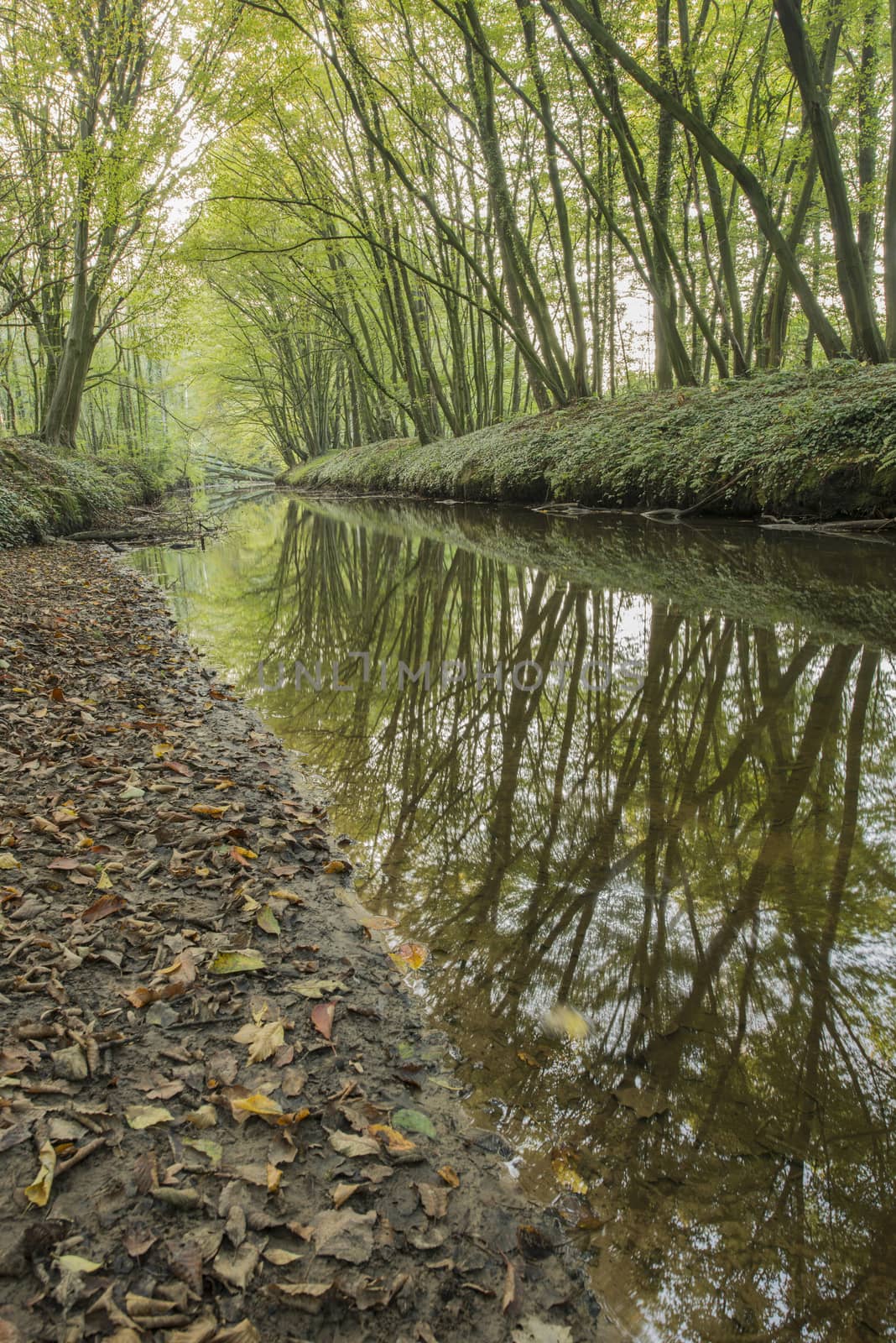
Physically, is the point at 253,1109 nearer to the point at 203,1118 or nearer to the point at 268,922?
the point at 203,1118

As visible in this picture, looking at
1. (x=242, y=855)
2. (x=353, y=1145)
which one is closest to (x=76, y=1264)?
(x=353, y=1145)

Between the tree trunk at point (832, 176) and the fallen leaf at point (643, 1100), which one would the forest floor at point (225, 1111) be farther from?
the tree trunk at point (832, 176)

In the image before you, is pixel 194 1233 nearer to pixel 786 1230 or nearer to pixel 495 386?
pixel 786 1230

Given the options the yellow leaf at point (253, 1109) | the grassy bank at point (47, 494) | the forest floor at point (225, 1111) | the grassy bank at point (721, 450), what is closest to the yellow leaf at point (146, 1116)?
the forest floor at point (225, 1111)

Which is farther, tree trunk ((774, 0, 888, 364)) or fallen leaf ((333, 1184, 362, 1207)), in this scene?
tree trunk ((774, 0, 888, 364))

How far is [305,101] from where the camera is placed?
730 inches

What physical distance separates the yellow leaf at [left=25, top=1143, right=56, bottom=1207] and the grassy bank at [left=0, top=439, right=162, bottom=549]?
12.1 meters

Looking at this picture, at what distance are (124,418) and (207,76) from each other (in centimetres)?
1737

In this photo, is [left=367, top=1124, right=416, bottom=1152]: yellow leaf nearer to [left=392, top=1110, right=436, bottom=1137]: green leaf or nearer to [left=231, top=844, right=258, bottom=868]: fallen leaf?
[left=392, top=1110, right=436, bottom=1137]: green leaf

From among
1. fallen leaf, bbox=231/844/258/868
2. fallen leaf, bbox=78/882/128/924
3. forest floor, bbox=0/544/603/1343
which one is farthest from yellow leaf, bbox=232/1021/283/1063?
fallen leaf, bbox=231/844/258/868

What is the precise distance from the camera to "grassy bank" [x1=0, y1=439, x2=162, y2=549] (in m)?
12.0

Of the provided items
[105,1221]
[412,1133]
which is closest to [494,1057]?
[412,1133]

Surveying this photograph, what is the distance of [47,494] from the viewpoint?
13539 millimetres

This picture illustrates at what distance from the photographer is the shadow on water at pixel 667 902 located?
1486mm
